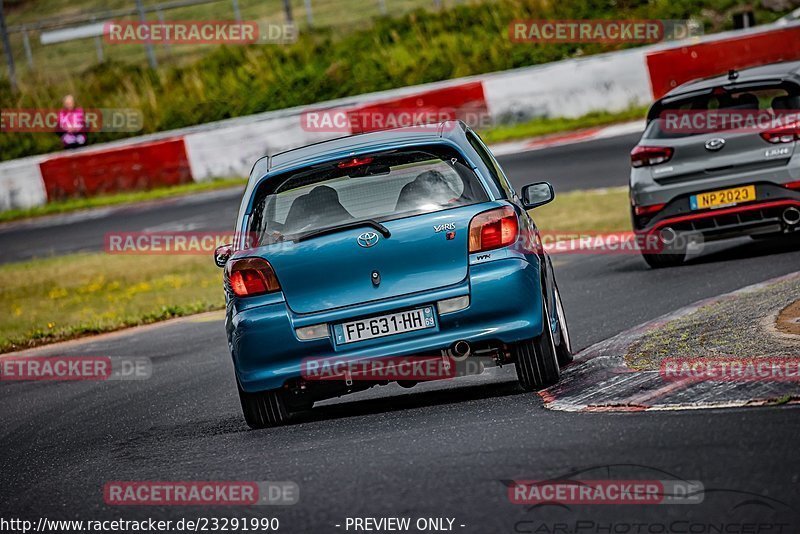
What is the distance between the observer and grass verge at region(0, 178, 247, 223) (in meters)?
27.2

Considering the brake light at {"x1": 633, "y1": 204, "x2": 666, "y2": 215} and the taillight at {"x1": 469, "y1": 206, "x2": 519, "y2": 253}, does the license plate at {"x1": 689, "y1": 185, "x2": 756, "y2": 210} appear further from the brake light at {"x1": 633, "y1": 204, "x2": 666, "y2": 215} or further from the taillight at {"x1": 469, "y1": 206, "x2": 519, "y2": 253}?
the taillight at {"x1": 469, "y1": 206, "x2": 519, "y2": 253}

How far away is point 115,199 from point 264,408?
802 inches

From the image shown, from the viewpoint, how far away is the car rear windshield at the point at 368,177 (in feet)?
25.8

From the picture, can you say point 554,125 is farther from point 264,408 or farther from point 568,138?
point 264,408

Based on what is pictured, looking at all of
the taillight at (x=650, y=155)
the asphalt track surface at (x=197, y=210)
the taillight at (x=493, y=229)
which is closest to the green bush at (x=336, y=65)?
the asphalt track surface at (x=197, y=210)

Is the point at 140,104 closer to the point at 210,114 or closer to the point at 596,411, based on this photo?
the point at 210,114

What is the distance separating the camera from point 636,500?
5266 millimetres

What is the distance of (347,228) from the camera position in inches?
305

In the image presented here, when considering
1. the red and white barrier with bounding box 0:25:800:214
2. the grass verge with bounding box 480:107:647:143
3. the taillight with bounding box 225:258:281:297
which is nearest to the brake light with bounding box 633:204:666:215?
the taillight with bounding box 225:258:281:297

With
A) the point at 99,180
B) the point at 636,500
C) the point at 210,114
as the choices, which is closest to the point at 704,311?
the point at 636,500

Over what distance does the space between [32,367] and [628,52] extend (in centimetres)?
1542

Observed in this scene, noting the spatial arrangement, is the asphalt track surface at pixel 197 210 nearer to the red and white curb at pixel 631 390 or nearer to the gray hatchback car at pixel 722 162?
the gray hatchback car at pixel 722 162

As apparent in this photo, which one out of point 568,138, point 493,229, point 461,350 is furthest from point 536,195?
point 568,138

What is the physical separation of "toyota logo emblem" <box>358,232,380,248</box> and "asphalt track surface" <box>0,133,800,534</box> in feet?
3.18
